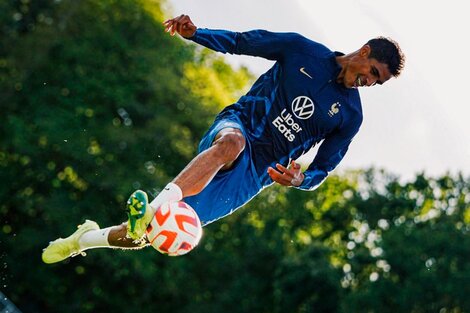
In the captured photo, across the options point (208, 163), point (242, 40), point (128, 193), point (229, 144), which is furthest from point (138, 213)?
point (128, 193)

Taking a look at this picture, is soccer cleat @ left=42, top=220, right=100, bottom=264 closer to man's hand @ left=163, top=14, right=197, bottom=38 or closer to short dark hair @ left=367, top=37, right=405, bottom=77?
man's hand @ left=163, top=14, right=197, bottom=38

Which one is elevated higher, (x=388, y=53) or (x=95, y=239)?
(x=388, y=53)

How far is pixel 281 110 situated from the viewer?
7.21 m

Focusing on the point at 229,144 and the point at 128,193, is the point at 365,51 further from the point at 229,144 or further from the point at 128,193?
the point at 128,193

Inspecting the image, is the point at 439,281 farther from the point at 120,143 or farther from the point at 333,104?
the point at 333,104

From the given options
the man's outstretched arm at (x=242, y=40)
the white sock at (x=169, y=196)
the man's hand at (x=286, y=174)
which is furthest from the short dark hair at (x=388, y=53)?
the white sock at (x=169, y=196)

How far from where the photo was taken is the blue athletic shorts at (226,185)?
686 cm

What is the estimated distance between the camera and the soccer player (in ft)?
22.9

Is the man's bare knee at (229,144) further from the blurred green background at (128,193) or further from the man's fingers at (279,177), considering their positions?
the blurred green background at (128,193)

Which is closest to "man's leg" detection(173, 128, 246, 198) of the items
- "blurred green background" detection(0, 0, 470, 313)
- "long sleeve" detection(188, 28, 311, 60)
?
"long sleeve" detection(188, 28, 311, 60)

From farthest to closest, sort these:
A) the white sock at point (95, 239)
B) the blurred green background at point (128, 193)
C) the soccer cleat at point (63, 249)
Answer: the blurred green background at point (128, 193) → the soccer cleat at point (63, 249) → the white sock at point (95, 239)

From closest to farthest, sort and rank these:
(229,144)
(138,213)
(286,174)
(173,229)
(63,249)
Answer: (138,213), (173,229), (229,144), (286,174), (63,249)

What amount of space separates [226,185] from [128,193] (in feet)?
57.1

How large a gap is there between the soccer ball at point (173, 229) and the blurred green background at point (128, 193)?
17.5 meters
